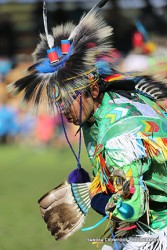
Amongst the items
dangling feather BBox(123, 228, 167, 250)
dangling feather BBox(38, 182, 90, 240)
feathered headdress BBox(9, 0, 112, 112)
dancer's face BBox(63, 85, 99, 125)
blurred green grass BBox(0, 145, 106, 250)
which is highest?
feathered headdress BBox(9, 0, 112, 112)

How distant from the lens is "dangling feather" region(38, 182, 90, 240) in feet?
12.2

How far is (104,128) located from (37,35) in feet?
43.3

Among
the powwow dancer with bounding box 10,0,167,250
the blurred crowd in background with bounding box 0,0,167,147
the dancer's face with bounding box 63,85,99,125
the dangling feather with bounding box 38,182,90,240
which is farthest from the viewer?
the blurred crowd in background with bounding box 0,0,167,147

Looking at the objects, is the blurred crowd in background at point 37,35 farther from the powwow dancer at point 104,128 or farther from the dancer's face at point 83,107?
the dancer's face at point 83,107

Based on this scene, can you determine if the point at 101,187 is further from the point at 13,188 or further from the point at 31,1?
the point at 31,1

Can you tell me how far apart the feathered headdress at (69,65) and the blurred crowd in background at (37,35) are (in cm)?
751

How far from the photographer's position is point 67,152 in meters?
13.8

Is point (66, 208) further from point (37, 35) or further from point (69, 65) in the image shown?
point (37, 35)

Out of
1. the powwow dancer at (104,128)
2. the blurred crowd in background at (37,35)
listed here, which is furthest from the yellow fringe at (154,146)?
the blurred crowd in background at (37,35)

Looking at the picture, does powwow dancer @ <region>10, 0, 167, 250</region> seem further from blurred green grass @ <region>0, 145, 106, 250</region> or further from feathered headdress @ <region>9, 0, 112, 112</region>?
blurred green grass @ <region>0, 145, 106, 250</region>

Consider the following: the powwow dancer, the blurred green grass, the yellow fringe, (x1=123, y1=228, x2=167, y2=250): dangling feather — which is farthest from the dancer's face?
the blurred green grass

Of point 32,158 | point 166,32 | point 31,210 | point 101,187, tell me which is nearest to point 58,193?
point 101,187

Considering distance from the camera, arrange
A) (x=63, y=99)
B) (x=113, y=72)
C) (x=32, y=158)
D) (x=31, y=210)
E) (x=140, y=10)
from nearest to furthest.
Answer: (x=63, y=99) < (x=113, y=72) < (x=31, y=210) < (x=32, y=158) < (x=140, y=10)

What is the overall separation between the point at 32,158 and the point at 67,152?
82cm
